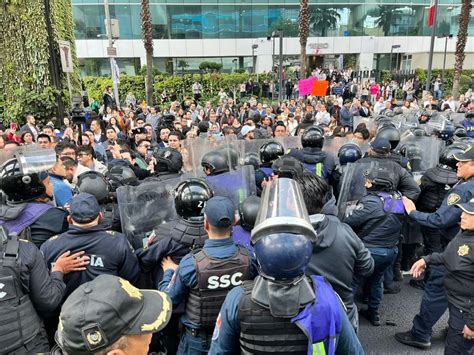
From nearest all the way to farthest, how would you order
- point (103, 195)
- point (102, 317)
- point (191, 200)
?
point (102, 317) → point (191, 200) → point (103, 195)

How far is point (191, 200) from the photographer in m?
2.93

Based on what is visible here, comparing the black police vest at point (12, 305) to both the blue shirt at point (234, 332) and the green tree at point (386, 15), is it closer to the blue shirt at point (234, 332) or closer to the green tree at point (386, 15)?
the blue shirt at point (234, 332)

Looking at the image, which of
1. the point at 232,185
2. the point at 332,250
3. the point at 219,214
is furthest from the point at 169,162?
the point at 332,250

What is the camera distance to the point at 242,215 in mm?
3225

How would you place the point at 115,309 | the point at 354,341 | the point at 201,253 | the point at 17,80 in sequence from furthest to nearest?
the point at 17,80 → the point at 201,253 → the point at 354,341 → the point at 115,309

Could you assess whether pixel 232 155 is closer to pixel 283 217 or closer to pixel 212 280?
pixel 212 280

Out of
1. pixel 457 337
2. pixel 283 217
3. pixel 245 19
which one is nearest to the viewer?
pixel 283 217

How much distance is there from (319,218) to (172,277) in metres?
1.04

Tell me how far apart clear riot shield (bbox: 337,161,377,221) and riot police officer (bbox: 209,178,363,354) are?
2673 mm

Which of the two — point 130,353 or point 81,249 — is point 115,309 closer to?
point 130,353

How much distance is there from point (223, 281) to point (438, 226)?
91.8 inches

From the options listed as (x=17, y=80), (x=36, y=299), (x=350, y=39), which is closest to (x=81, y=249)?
(x=36, y=299)

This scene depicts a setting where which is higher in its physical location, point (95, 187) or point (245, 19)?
point (245, 19)

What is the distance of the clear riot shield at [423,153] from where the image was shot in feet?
19.9
